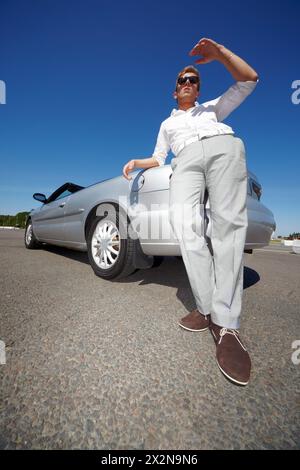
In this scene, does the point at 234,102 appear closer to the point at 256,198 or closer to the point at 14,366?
the point at 256,198

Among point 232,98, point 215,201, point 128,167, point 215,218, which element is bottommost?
point 215,218

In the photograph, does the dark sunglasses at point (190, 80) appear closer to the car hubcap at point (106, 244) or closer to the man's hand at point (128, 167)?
the man's hand at point (128, 167)

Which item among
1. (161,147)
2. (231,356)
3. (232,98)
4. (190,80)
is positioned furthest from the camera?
(161,147)

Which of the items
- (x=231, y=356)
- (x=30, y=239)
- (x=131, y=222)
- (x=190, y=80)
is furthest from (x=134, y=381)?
(x=30, y=239)

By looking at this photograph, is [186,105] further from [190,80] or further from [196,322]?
[196,322]

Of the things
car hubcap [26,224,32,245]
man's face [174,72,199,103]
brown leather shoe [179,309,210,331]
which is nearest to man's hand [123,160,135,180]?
man's face [174,72,199,103]

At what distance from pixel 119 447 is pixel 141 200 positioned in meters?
1.69

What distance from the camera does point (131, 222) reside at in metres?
2.11

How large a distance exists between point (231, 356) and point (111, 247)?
163 centimetres

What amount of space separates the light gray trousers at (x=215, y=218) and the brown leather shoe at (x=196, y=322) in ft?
0.22

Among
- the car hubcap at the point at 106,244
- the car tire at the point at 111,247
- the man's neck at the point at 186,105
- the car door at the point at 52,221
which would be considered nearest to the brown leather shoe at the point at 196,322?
the car tire at the point at 111,247

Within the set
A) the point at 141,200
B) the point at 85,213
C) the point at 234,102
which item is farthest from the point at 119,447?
the point at 85,213

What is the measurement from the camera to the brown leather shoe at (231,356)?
0.92 meters

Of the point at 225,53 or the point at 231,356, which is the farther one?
the point at 225,53
